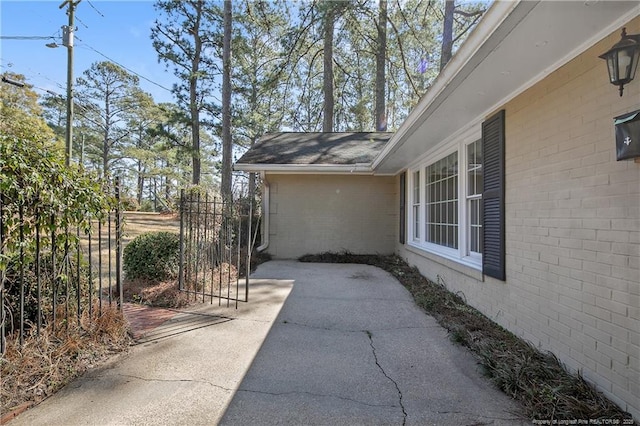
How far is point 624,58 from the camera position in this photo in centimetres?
208

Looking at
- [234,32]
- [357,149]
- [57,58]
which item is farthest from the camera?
[234,32]

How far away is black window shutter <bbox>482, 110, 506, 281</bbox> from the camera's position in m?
3.79

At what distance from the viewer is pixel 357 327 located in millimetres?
4016

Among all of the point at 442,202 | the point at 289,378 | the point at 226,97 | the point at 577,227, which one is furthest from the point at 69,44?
the point at 577,227

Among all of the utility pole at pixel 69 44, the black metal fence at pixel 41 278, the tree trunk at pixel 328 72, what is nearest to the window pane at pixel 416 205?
the black metal fence at pixel 41 278

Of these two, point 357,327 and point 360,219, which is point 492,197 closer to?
point 357,327

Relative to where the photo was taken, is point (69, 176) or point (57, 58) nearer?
point (69, 176)

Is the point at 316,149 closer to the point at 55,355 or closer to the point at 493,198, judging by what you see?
the point at 493,198

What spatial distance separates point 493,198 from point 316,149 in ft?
21.8

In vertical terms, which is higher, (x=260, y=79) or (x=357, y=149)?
(x=260, y=79)

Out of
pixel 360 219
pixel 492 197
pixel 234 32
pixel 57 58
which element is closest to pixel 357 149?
pixel 360 219

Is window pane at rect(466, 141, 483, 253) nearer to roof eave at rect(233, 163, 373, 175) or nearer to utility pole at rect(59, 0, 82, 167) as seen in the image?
roof eave at rect(233, 163, 373, 175)

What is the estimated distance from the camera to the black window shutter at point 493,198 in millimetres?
3785

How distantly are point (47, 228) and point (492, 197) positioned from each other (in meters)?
4.58
